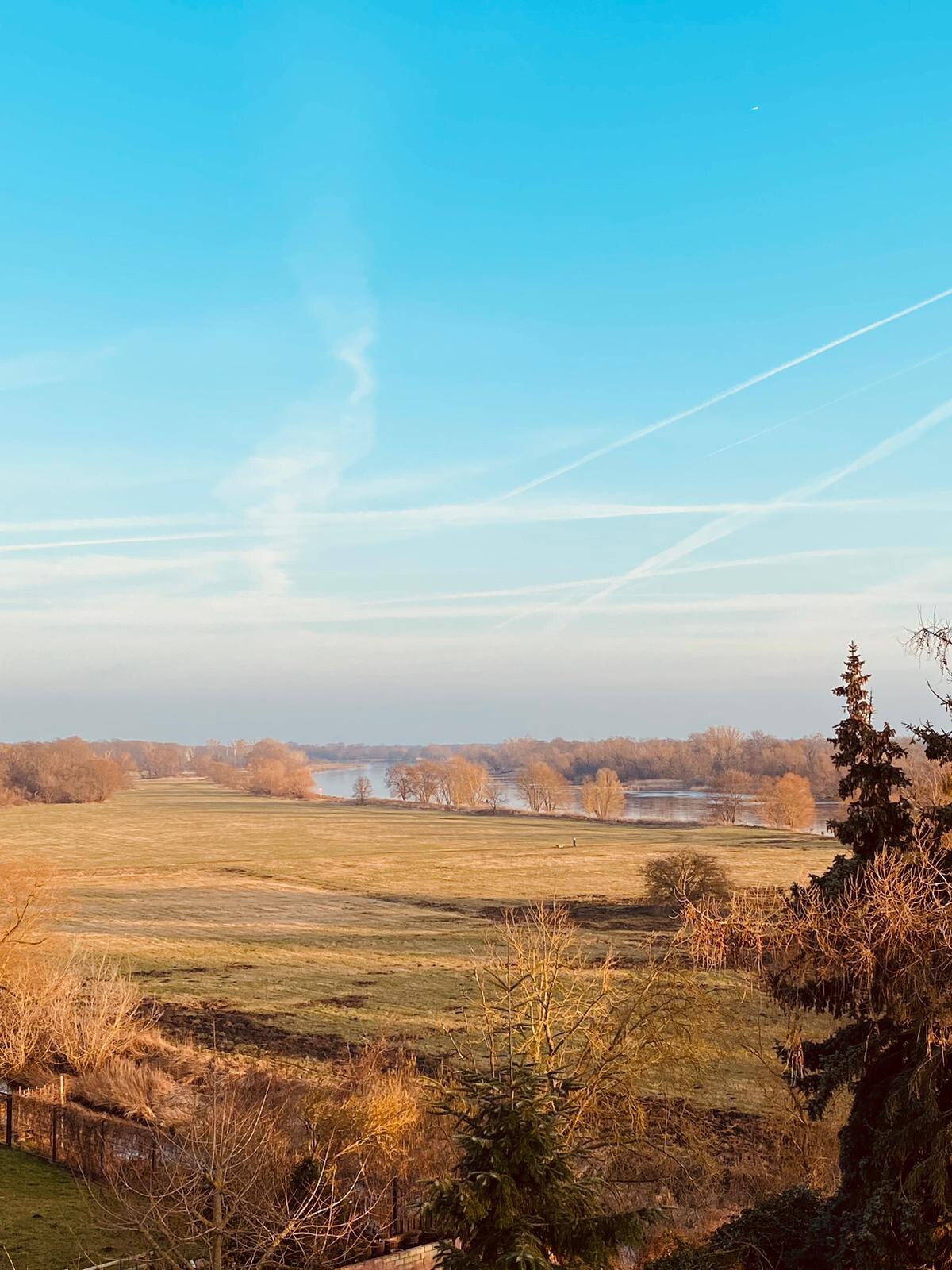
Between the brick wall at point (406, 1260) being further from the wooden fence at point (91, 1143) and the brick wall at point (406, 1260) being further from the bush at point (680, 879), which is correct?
the bush at point (680, 879)

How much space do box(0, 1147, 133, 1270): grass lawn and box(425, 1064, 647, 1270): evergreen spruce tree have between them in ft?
29.8

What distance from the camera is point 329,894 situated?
245 feet

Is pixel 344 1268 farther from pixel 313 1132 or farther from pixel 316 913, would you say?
pixel 316 913

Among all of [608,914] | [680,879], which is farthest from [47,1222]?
[608,914]

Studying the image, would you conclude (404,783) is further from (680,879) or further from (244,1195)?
(244,1195)

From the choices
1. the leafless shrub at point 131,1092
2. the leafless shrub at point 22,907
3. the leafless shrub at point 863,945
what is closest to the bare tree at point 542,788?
the leafless shrub at point 22,907

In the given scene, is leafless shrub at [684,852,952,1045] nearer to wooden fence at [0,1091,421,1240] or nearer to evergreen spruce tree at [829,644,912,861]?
evergreen spruce tree at [829,644,912,861]

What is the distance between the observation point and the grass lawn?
58.6 feet

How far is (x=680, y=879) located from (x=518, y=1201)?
52.9 metres

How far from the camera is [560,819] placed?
137875 mm

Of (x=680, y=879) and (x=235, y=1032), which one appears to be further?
(x=680, y=879)

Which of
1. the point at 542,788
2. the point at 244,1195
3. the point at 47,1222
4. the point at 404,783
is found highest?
the point at 244,1195

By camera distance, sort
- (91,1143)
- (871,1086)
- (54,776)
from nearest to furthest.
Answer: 1. (871,1086)
2. (91,1143)
3. (54,776)

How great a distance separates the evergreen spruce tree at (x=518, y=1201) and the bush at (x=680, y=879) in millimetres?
47096
